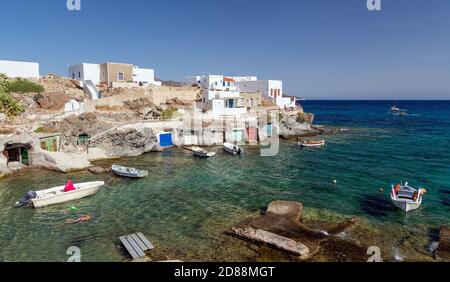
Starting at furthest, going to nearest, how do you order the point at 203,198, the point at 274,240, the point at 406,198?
the point at 203,198 < the point at 406,198 < the point at 274,240

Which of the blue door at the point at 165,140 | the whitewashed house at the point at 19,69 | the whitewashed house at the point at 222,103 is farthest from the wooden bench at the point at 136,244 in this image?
the whitewashed house at the point at 19,69

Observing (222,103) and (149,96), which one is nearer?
(222,103)

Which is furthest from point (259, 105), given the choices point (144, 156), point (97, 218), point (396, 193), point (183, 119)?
point (97, 218)

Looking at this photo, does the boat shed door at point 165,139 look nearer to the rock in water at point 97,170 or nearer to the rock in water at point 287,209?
the rock in water at point 97,170

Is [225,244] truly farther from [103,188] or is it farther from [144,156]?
[144,156]

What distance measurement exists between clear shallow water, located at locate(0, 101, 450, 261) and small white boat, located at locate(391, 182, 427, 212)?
0.58 m

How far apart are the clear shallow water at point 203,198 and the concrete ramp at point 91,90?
2240cm

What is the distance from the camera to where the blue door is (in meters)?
41.0

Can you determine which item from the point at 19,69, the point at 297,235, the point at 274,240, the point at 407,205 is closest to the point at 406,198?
the point at 407,205

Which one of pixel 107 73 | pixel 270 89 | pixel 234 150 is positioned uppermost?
pixel 107 73

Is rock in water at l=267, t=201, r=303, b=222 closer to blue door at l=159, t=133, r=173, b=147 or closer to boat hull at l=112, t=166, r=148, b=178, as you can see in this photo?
boat hull at l=112, t=166, r=148, b=178

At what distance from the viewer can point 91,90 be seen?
5119 centimetres

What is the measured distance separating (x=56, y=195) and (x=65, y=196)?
→ 65 centimetres

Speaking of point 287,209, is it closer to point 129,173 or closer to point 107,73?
point 129,173
